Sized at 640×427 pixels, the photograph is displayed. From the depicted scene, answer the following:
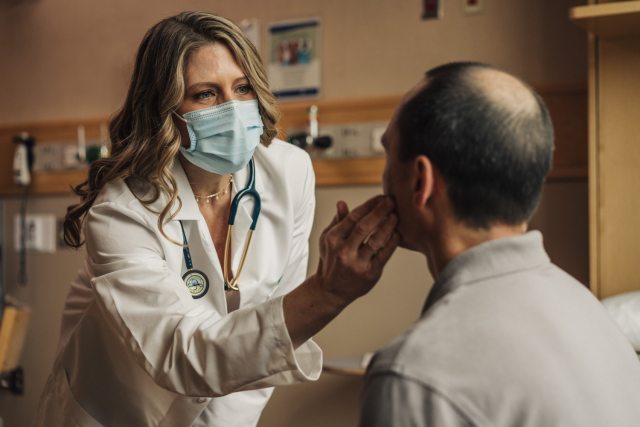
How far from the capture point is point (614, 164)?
7.20 ft

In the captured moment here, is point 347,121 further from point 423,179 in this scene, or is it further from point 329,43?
point 423,179

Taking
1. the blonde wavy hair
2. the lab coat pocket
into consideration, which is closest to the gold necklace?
the blonde wavy hair

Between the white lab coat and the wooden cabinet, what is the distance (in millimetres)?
830

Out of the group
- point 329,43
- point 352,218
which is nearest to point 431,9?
point 329,43

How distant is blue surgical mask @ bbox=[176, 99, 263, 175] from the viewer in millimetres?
1644

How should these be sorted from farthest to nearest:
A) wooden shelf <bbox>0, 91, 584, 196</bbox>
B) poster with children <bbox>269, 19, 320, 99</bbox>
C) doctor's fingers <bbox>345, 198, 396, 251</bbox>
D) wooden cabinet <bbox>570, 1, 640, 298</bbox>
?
poster with children <bbox>269, 19, 320, 99</bbox>
wooden shelf <bbox>0, 91, 584, 196</bbox>
wooden cabinet <bbox>570, 1, 640, 298</bbox>
doctor's fingers <bbox>345, 198, 396, 251</bbox>

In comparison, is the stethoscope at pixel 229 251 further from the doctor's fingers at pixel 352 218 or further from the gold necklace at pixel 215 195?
the doctor's fingers at pixel 352 218

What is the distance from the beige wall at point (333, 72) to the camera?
2.59 metres

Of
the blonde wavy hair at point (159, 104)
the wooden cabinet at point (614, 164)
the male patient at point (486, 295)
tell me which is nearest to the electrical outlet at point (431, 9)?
the wooden cabinet at point (614, 164)

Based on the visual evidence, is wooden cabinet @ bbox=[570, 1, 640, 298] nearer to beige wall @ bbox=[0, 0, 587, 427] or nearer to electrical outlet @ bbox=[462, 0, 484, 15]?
beige wall @ bbox=[0, 0, 587, 427]

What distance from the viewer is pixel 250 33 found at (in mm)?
3061

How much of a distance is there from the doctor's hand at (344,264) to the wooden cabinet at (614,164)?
118 cm

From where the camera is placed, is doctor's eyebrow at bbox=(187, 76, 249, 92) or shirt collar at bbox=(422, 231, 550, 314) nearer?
shirt collar at bbox=(422, 231, 550, 314)

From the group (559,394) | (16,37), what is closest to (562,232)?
Result: (559,394)
